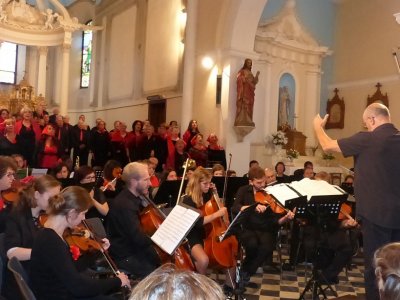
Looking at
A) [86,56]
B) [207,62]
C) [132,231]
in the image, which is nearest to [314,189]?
[132,231]

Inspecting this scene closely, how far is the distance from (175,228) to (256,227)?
6.45 feet

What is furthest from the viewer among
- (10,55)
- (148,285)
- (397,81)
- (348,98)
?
(10,55)

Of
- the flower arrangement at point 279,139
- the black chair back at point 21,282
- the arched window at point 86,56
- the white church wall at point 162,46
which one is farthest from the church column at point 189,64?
the black chair back at point 21,282

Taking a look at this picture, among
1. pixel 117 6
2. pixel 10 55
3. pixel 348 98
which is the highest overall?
pixel 117 6

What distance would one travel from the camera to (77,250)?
324 cm

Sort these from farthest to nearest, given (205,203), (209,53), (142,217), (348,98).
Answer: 1. (348,98)
2. (209,53)
3. (205,203)
4. (142,217)

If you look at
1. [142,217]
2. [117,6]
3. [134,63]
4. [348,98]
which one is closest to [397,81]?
[348,98]

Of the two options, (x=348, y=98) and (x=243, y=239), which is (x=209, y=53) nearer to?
(x=348, y=98)

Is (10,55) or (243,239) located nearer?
(243,239)

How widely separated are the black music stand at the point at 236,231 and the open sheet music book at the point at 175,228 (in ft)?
1.95

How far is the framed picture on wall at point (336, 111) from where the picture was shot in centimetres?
1404

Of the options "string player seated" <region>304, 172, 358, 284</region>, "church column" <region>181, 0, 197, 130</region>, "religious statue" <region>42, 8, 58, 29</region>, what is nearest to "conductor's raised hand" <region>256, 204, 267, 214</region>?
"string player seated" <region>304, 172, 358, 284</region>

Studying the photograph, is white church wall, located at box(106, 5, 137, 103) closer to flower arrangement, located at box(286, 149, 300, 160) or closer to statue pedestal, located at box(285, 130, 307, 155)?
statue pedestal, located at box(285, 130, 307, 155)

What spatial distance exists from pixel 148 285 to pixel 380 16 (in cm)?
1370
